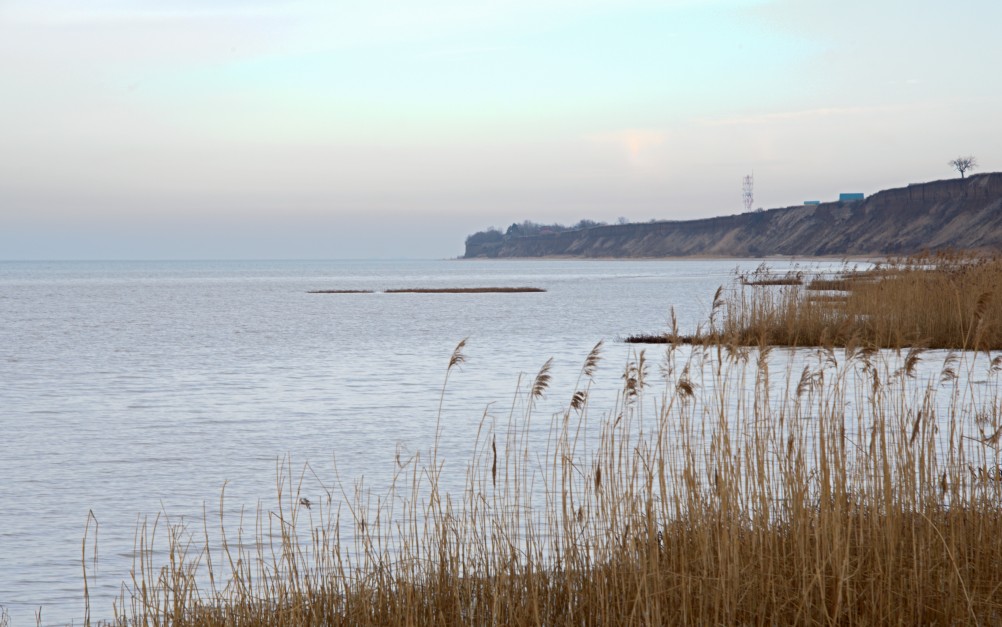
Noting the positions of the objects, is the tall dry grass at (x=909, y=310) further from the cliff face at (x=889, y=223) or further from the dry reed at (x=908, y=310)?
the cliff face at (x=889, y=223)

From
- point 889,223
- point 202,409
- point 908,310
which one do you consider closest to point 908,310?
point 908,310

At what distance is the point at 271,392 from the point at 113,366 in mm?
6806

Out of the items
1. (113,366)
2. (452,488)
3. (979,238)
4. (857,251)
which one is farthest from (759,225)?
(452,488)

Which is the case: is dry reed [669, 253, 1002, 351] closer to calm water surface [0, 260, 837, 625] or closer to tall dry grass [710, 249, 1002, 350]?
tall dry grass [710, 249, 1002, 350]

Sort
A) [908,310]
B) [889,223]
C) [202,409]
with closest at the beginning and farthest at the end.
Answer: [202,409] < [908,310] < [889,223]

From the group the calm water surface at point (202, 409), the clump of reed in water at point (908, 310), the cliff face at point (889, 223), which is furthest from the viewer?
the cliff face at point (889, 223)

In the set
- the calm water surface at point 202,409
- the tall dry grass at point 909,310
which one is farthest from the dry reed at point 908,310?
the calm water surface at point 202,409

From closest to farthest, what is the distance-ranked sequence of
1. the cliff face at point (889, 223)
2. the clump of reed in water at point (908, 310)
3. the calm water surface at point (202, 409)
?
the calm water surface at point (202, 409)
the clump of reed in water at point (908, 310)
the cliff face at point (889, 223)

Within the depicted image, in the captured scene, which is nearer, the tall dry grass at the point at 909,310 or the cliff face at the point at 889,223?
the tall dry grass at the point at 909,310

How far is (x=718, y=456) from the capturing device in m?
5.45

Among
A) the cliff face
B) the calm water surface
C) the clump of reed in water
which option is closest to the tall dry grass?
the clump of reed in water

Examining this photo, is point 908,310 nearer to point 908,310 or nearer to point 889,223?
point 908,310

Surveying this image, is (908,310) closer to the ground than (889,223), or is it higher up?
closer to the ground

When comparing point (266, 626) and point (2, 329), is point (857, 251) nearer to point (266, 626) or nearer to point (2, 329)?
point (2, 329)
